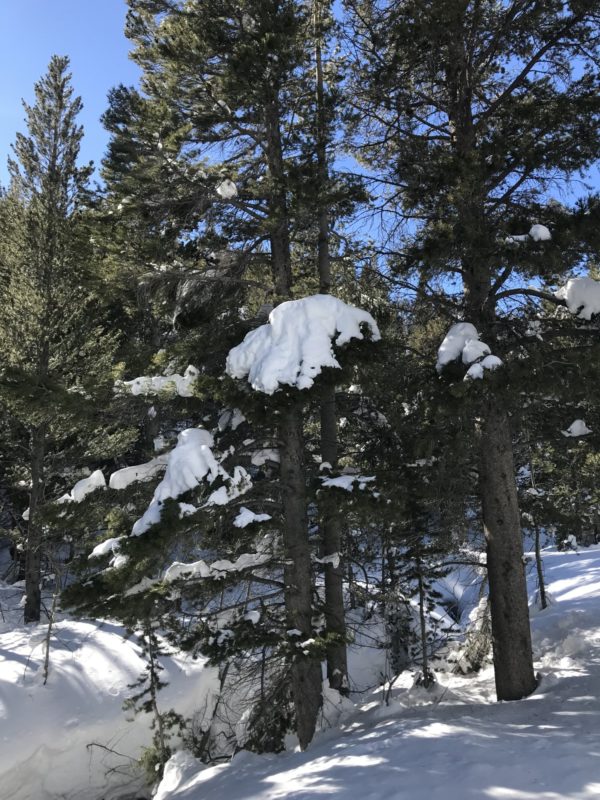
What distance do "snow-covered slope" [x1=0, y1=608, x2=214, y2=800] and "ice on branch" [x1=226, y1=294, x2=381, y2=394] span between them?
6.59 meters

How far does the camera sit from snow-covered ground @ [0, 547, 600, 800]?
165 inches

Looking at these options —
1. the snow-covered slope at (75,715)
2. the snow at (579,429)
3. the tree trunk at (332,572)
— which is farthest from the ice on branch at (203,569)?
the snow at (579,429)

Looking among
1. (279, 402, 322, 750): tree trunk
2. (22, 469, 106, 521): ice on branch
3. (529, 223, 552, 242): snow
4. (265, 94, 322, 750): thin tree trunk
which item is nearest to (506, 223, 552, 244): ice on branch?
(529, 223, 552, 242): snow

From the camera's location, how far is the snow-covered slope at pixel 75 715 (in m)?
8.51

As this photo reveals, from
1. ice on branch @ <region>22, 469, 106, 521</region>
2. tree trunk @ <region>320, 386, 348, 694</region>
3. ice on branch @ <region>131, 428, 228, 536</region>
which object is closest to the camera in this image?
ice on branch @ <region>131, 428, 228, 536</region>

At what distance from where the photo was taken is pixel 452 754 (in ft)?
15.3

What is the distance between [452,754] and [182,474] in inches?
149

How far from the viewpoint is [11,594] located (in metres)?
17.4

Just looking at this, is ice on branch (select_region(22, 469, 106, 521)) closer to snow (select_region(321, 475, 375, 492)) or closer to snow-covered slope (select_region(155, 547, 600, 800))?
snow (select_region(321, 475, 375, 492))

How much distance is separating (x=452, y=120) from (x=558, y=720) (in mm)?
7950

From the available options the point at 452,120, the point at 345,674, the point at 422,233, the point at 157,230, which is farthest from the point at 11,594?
the point at 452,120

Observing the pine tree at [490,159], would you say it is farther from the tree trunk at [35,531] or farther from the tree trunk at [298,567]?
the tree trunk at [35,531]

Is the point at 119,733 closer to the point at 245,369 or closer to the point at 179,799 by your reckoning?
the point at 179,799

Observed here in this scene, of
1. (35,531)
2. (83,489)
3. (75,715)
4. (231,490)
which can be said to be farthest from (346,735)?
(35,531)
